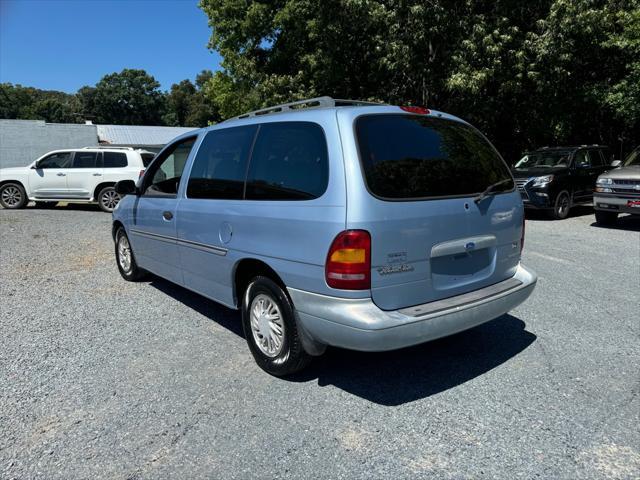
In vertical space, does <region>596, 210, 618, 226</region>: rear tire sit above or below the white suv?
below

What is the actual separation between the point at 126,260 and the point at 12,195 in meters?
11.1

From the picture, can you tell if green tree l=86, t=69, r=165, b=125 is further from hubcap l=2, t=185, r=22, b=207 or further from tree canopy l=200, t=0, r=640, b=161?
hubcap l=2, t=185, r=22, b=207

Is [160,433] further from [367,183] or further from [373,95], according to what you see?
[373,95]

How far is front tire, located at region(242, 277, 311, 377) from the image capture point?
10.9 ft

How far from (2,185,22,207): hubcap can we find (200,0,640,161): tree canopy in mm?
9809

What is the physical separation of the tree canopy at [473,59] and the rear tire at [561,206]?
4613 mm

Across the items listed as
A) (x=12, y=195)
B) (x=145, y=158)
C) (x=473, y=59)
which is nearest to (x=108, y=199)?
(x=145, y=158)

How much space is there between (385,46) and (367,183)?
1505 cm

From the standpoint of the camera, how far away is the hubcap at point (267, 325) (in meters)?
3.44

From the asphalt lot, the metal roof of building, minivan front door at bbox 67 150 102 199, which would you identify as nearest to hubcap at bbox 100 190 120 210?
minivan front door at bbox 67 150 102 199

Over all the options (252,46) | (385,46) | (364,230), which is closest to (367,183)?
(364,230)

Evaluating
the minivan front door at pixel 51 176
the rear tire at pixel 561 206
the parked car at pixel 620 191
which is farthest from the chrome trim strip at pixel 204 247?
the minivan front door at pixel 51 176

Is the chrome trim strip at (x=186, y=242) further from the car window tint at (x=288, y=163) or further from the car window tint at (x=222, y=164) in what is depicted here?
the car window tint at (x=288, y=163)

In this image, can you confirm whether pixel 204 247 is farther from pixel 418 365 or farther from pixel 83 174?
pixel 83 174
